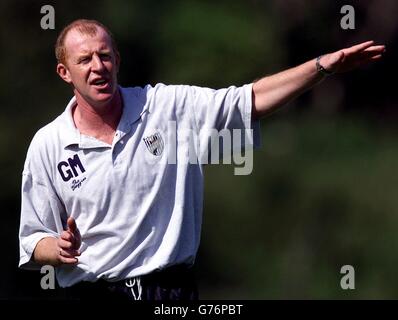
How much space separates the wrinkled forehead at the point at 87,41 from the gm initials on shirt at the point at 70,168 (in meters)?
0.46

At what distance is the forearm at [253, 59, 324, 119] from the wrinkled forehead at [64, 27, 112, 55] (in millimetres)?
671

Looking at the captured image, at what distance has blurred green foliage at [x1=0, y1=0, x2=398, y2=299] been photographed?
1516cm

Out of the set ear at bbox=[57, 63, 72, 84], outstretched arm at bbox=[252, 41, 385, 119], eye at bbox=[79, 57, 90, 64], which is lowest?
outstretched arm at bbox=[252, 41, 385, 119]

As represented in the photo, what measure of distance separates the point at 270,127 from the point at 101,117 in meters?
8.55

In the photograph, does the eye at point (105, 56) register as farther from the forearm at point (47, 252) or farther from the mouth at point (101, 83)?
the forearm at point (47, 252)

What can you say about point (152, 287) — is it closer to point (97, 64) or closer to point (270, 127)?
point (97, 64)

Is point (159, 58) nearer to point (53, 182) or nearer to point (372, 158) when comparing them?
point (372, 158)

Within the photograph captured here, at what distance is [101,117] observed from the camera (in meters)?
7.45

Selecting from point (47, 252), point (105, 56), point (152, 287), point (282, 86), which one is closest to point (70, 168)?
point (47, 252)

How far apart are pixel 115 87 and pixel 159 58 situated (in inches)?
365
